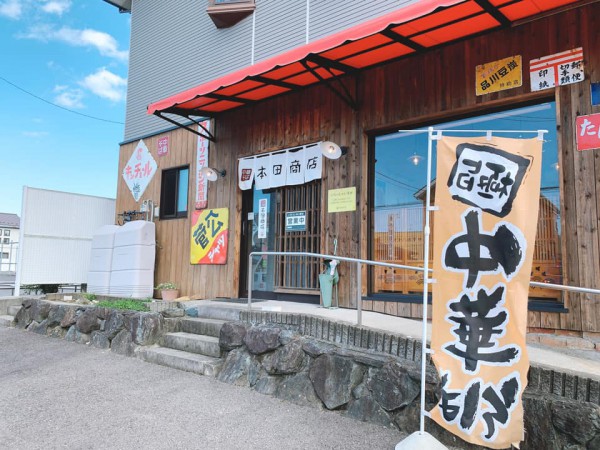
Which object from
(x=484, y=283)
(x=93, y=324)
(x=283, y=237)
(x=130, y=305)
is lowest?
(x=93, y=324)

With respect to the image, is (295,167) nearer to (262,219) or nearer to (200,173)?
(262,219)

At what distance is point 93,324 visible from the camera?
289 inches

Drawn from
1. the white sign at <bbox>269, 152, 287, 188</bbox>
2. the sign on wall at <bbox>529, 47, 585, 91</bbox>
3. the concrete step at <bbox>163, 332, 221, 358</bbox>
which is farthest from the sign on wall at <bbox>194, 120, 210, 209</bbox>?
the sign on wall at <bbox>529, 47, 585, 91</bbox>

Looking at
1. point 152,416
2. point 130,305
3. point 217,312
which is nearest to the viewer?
point 152,416

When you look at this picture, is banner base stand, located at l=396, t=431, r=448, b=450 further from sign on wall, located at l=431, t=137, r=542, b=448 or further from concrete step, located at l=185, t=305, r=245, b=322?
concrete step, located at l=185, t=305, r=245, b=322

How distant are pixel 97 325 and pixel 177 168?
4.16m

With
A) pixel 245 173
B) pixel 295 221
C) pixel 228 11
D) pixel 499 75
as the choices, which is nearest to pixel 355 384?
pixel 295 221

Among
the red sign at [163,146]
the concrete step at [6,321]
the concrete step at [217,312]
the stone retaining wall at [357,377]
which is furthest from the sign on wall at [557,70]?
the concrete step at [6,321]

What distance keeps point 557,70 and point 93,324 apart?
7.79 m

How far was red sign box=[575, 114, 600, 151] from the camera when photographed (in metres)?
4.84

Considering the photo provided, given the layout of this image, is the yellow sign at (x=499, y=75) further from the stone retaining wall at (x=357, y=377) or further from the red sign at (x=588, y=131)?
the stone retaining wall at (x=357, y=377)

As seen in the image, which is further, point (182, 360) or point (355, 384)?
point (182, 360)

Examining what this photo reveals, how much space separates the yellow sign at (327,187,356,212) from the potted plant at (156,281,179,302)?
427 centimetres

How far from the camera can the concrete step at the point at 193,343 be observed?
5.62 m
